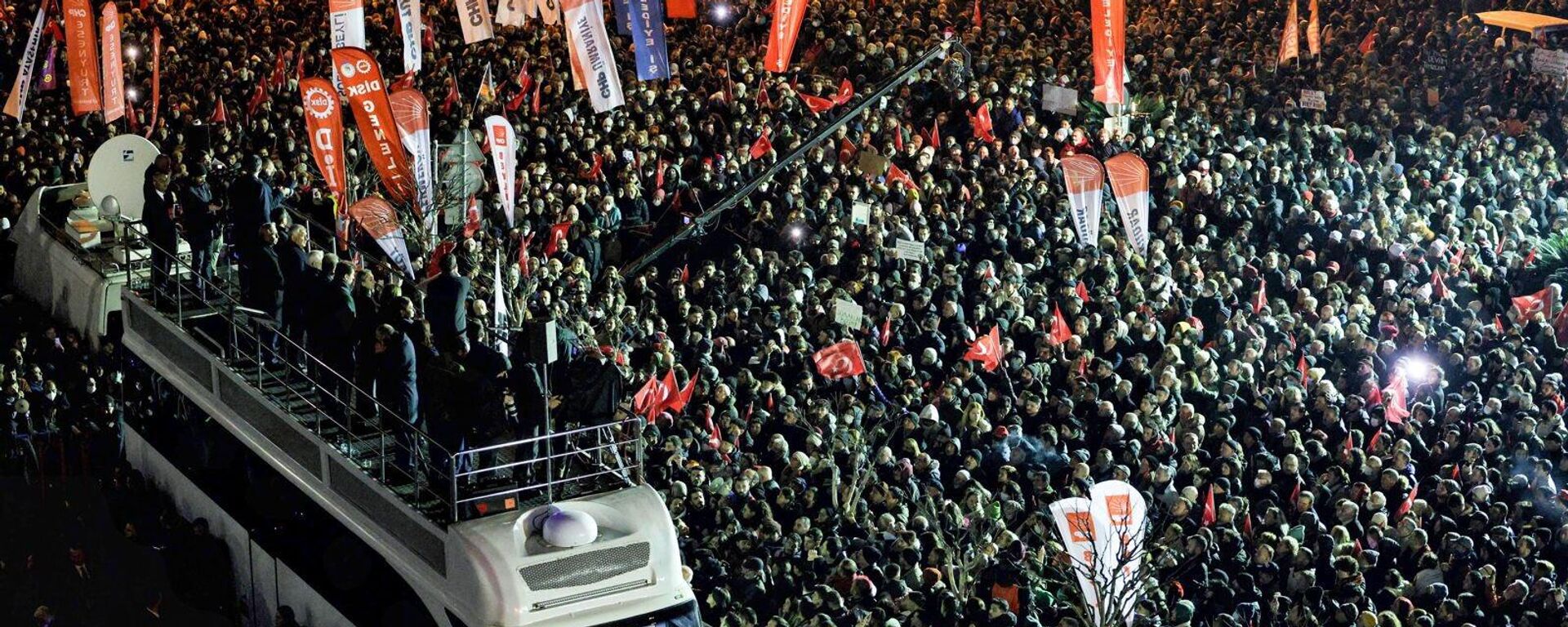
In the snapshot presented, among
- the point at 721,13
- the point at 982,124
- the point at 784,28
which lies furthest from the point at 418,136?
the point at 721,13

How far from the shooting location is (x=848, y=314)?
19.0 meters

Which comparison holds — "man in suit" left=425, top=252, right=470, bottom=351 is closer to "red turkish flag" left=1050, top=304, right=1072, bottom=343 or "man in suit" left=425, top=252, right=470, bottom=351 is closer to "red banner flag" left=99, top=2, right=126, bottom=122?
"red turkish flag" left=1050, top=304, right=1072, bottom=343

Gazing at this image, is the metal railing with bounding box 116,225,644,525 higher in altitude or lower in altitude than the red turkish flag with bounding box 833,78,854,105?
lower

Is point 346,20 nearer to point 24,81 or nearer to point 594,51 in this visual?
point 594,51

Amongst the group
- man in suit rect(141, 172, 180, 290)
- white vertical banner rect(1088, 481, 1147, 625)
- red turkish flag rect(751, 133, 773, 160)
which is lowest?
white vertical banner rect(1088, 481, 1147, 625)

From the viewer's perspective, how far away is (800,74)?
26.1 m

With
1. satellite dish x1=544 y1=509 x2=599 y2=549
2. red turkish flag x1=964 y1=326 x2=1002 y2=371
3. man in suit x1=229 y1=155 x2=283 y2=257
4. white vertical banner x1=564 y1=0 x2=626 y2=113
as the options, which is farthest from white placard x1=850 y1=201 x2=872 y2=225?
satellite dish x1=544 y1=509 x2=599 y2=549

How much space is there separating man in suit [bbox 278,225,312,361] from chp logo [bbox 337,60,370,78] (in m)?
4.38

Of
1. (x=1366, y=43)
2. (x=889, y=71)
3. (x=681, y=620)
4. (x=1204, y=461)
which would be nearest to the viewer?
(x=681, y=620)

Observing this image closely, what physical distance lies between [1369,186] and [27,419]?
1532cm

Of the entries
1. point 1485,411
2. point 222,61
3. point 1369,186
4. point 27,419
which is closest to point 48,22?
point 222,61

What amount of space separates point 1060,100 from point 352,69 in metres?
9.93

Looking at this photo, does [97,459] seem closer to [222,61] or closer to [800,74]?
[222,61]

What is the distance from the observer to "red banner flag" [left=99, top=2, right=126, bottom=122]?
2180 cm
